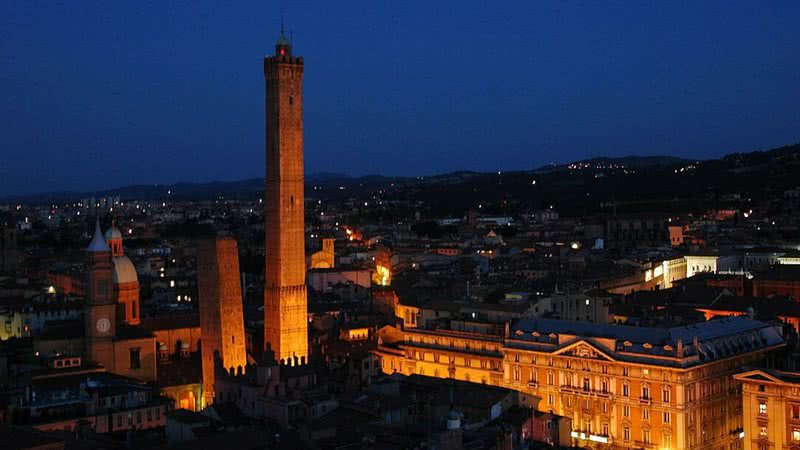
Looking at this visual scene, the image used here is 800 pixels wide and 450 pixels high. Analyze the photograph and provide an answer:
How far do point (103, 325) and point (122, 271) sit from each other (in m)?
10.8

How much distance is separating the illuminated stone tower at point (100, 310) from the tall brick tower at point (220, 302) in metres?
5.58

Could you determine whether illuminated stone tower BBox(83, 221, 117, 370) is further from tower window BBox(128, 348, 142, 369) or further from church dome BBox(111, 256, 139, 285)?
church dome BBox(111, 256, 139, 285)

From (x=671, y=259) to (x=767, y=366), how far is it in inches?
2314

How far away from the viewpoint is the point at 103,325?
62531 millimetres

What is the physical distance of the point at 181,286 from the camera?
4328 inches

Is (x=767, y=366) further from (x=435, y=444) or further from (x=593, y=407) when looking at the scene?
(x=435, y=444)

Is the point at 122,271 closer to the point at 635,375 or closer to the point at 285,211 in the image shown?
the point at 285,211

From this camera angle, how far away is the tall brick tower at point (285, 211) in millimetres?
67375

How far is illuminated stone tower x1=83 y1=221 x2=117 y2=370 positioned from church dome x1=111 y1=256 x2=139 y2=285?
8.72 m

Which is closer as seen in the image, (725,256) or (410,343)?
(410,343)

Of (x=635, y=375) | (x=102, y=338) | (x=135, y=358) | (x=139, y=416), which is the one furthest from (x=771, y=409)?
(x=102, y=338)

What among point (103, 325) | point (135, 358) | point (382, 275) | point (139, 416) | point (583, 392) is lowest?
point (583, 392)

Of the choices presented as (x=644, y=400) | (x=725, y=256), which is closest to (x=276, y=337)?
(x=644, y=400)

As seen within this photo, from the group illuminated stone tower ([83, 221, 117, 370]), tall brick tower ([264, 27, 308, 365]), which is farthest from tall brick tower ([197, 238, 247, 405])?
illuminated stone tower ([83, 221, 117, 370])
